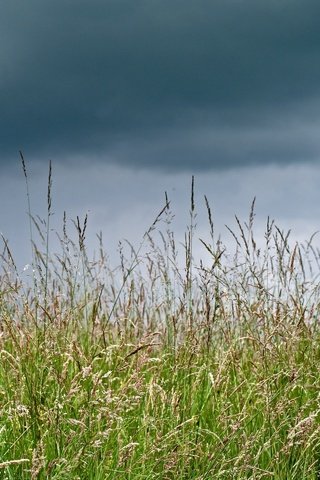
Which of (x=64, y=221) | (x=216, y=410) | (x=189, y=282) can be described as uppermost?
(x=64, y=221)

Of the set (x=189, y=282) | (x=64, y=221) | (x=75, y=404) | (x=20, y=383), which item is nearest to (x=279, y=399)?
(x=189, y=282)

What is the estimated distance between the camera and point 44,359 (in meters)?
3.38

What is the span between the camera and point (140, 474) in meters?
2.88

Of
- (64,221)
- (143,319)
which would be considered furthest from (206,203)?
(143,319)

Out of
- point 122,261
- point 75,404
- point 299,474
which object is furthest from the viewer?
point 122,261

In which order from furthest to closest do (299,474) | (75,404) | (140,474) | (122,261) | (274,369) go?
(122,261) < (274,369) < (75,404) < (299,474) < (140,474)

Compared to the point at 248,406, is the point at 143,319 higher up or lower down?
higher up

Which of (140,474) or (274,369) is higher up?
(274,369)

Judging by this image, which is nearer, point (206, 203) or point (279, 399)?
point (279, 399)

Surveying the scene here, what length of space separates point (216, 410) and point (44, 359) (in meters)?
0.91

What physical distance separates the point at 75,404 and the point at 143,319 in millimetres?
1927

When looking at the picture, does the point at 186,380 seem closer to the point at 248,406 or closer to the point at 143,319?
the point at 248,406

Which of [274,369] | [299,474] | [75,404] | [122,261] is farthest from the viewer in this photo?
[122,261]

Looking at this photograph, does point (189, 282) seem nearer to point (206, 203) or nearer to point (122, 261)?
point (206, 203)
